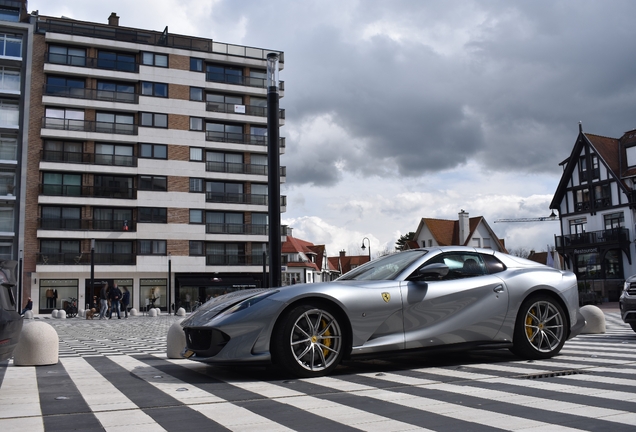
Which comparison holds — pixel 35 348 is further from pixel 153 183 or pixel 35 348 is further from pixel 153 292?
pixel 153 292

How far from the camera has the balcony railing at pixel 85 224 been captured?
50.0 meters

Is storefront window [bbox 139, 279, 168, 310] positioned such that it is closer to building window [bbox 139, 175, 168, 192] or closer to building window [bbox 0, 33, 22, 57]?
building window [bbox 139, 175, 168, 192]

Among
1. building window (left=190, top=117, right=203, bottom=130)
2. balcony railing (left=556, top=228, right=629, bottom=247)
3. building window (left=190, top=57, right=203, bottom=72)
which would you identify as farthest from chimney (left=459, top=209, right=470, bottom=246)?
building window (left=190, top=57, right=203, bottom=72)

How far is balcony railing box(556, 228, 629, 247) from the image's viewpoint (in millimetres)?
49500

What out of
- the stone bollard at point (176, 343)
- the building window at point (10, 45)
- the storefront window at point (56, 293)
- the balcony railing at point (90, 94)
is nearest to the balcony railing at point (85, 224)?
the storefront window at point (56, 293)

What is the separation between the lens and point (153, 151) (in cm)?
5384

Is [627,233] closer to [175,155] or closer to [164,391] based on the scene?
[175,155]

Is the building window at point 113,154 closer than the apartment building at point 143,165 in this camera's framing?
No

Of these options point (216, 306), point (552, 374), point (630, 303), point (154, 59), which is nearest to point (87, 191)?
point (154, 59)

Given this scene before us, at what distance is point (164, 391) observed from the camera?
5664 millimetres

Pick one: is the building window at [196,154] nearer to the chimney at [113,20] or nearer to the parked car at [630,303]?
the chimney at [113,20]

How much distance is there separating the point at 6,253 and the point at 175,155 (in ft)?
51.7

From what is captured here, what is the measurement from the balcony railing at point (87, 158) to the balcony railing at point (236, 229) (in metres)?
8.69

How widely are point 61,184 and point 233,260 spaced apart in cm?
1598
